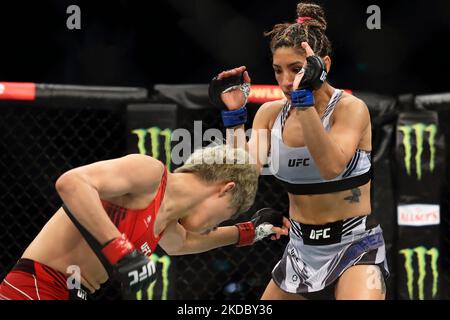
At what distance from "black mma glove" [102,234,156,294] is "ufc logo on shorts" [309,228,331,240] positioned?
2.83 ft

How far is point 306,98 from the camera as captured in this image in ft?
7.81

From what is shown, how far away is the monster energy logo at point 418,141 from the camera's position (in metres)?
3.49

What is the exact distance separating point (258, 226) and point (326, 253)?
27 centimetres

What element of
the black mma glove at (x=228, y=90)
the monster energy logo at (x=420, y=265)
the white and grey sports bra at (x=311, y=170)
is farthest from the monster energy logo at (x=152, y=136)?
the monster energy logo at (x=420, y=265)

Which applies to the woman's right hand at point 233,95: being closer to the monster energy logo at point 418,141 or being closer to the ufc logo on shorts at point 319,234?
the ufc logo on shorts at point 319,234

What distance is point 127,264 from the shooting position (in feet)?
6.56

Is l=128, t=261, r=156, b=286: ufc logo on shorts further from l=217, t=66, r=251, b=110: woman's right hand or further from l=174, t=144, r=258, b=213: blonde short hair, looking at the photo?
l=217, t=66, r=251, b=110: woman's right hand

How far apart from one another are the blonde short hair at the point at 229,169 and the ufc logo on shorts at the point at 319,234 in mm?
422

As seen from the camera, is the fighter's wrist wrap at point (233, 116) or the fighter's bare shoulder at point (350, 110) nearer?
the fighter's bare shoulder at point (350, 110)

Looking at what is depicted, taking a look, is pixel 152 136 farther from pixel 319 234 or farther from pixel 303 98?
pixel 303 98

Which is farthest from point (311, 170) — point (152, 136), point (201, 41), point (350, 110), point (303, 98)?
point (201, 41)

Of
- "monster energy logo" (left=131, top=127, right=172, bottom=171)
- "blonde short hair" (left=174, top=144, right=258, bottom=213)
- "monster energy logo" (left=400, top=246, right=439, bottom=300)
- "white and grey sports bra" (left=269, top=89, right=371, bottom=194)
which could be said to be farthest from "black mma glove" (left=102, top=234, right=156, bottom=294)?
"monster energy logo" (left=400, top=246, right=439, bottom=300)

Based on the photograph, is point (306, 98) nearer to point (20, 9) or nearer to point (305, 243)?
point (305, 243)
